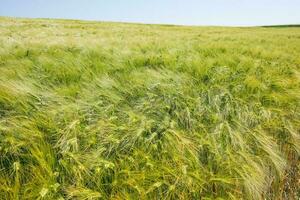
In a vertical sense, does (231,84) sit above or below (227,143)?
above

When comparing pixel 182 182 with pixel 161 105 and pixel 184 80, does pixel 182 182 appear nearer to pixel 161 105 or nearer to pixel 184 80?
pixel 161 105

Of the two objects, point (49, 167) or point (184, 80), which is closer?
point (49, 167)

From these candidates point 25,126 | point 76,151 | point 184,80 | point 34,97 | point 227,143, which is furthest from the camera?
point 184,80

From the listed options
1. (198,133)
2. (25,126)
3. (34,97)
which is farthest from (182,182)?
(34,97)

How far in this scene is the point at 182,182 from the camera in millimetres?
2119

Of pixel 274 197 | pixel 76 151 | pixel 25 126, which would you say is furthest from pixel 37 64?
pixel 274 197

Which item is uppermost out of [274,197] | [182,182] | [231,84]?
[231,84]

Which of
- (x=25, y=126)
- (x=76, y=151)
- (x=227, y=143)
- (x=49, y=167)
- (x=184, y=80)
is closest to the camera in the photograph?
(x=49, y=167)

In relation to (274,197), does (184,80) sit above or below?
above

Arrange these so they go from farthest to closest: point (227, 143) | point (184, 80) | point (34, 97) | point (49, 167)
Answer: point (184, 80) → point (34, 97) → point (227, 143) → point (49, 167)

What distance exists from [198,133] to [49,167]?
4.45 feet

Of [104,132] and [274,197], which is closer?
[274,197]

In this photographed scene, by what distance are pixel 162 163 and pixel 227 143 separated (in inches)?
27.5

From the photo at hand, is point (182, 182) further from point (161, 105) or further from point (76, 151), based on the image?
point (161, 105)
